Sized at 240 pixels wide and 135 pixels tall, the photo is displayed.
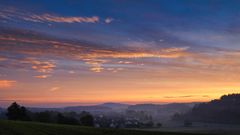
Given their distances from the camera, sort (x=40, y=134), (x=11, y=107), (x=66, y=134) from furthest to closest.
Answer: (x=11, y=107)
(x=66, y=134)
(x=40, y=134)

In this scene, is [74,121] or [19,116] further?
[74,121]

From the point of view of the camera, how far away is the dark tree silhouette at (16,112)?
10081 cm

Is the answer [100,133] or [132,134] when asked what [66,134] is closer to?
[100,133]

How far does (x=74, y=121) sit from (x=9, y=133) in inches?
2674

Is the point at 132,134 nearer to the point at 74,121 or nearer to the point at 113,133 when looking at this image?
the point at 113,133

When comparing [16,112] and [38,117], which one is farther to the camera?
[38,117]

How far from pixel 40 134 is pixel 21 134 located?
15.4ft

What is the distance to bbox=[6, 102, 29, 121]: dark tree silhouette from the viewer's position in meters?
101

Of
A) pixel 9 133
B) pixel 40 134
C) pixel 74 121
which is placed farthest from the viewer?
pixel 74 121

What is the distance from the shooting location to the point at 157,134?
6944 cm

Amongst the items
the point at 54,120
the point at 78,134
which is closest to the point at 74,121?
the point at 54,120

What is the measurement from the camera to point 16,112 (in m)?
102

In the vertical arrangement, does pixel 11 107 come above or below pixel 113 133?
above

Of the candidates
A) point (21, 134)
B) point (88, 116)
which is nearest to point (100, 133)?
point (21, 134)
